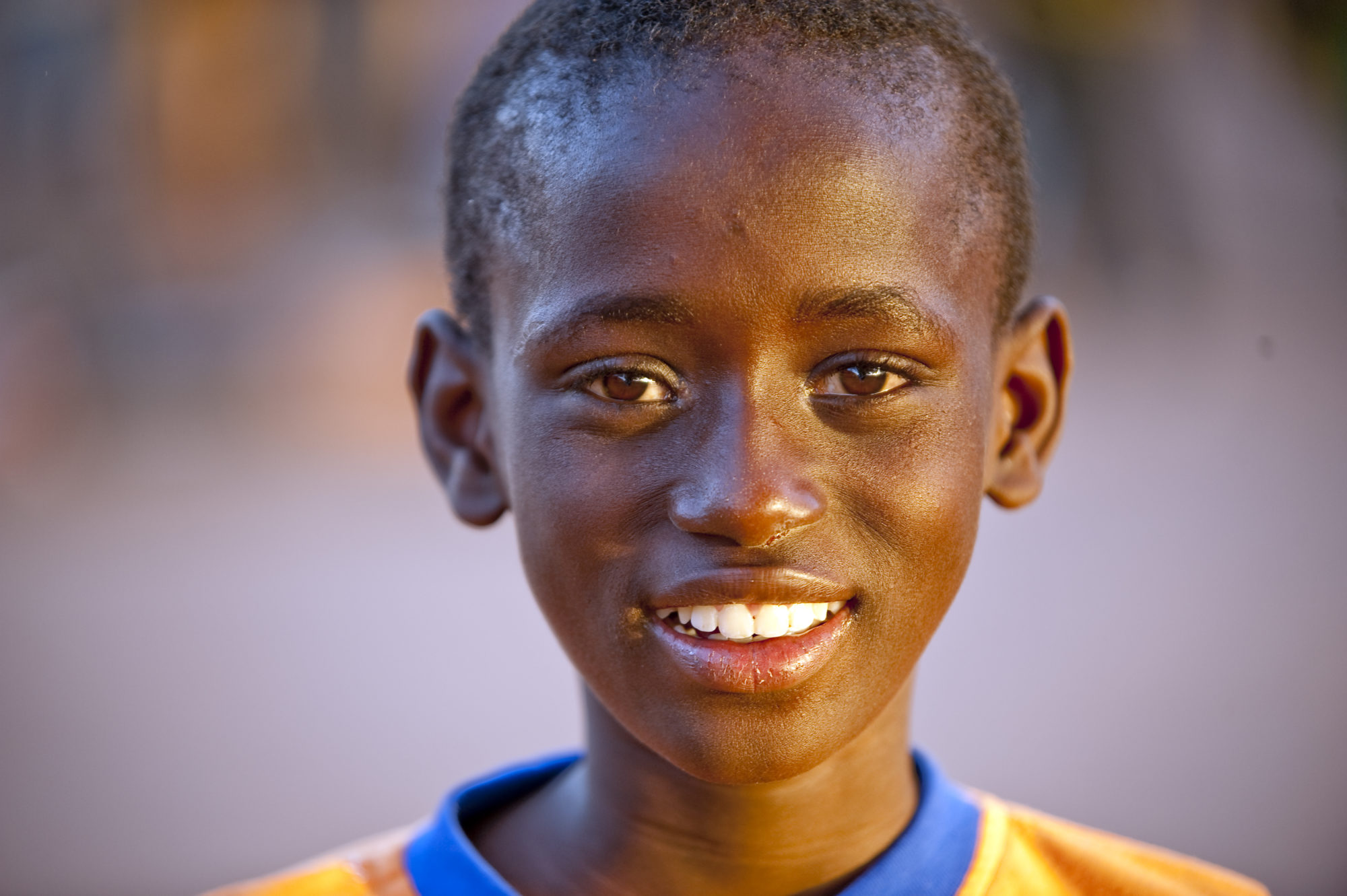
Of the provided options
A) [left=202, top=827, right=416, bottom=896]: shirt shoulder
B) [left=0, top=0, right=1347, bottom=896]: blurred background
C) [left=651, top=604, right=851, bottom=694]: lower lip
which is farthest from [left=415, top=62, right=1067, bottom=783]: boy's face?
[left=0, top=0, right=1347, bottom=896]: blurred background

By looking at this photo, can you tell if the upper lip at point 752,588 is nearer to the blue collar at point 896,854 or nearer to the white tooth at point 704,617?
the white tooth at point 704,617

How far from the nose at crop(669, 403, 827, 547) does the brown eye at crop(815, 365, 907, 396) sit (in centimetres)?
5

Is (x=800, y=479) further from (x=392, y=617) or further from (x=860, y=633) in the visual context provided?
(x=392, y=617)

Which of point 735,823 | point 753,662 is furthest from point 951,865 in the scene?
point 753,662

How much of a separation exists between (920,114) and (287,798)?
1593mm

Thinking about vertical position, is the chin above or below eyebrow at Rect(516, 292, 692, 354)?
below

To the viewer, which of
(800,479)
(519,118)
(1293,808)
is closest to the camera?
(800,479)

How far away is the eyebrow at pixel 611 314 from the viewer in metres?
0.81

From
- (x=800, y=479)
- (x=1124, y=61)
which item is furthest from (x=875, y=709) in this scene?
(x=1124, y=61)

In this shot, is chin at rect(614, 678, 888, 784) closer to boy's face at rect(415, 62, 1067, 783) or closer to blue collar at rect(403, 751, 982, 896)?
boy's face at rect(415, 62, 1067, 783)

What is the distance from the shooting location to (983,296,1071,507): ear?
984mm

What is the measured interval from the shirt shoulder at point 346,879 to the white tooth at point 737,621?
0.37m

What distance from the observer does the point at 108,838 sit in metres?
2.01

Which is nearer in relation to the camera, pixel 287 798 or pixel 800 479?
pixel 800 479
